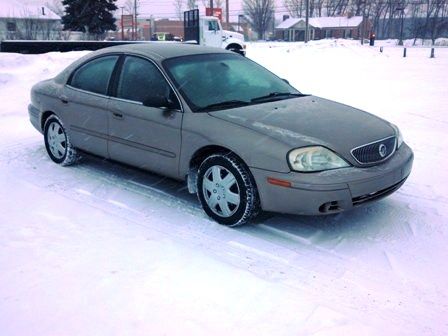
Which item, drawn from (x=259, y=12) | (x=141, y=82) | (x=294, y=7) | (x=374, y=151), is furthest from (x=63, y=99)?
(x=294, y=7)

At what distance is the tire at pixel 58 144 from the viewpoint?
5.72 metres

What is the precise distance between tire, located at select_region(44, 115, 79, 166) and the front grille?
11.2ft

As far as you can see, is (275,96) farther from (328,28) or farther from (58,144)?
(328,28)

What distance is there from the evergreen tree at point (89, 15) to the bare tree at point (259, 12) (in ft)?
180

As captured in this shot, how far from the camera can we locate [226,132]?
400 centimetres

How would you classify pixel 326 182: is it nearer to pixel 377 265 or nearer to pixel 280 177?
pixel 280 177

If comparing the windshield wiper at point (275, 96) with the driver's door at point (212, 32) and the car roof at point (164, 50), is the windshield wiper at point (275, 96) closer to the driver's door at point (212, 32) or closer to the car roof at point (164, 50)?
the car roof at point (164, 50)

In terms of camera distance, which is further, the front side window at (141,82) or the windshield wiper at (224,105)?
the front side window at (141,82)

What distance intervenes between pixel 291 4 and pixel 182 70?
3943 inches

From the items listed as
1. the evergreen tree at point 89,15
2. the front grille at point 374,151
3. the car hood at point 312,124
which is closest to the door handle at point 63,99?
the car hood at point 312,124

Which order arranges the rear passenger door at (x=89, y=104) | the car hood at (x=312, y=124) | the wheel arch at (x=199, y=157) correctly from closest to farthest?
the car hood at (x=312, y=124) → the wheel arch at (x=199, y=157) → the rear passenger door at (x=89, y=104)

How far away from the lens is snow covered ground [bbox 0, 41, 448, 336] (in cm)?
282

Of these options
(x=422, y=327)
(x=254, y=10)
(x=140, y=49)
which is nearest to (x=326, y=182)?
(x=422, y=327)

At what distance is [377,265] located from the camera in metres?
3.46
